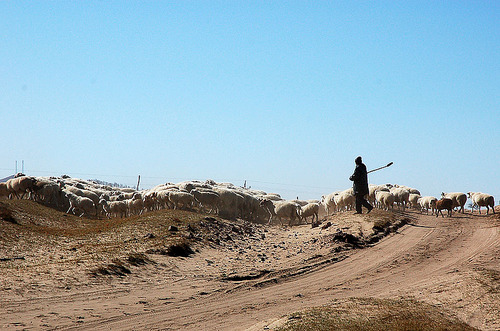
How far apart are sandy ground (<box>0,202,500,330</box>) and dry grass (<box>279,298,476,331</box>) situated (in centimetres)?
54

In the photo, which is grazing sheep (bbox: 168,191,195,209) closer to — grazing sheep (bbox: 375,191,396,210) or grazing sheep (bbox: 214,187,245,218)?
grazing sheep (bbox: 214,187,245,218)

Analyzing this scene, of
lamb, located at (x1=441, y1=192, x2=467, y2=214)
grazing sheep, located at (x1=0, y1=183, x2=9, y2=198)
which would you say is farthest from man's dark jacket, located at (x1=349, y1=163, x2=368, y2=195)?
grazing sheep, located at (x1=0, y1=183, x2=9, y2=198)

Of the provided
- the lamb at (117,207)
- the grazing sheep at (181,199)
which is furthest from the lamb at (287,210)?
the lamb at (117,207)

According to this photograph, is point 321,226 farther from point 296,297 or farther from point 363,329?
point 363,329

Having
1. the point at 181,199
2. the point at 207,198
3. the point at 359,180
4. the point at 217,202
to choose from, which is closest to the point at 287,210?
the point at 217,202

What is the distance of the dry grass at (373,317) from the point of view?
1061cm

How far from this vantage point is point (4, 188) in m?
37.5

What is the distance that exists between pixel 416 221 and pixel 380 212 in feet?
6.05

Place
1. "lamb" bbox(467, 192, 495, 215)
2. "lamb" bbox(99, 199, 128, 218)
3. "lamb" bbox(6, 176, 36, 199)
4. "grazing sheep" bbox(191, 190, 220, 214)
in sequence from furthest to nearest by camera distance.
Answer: "lamb" bbox(6, 176, 36, 199) → "lamb" bbox(99, 199, 128, 218) → "grazing sheep" bbox(191, 190, 220, 214) → "lamb" bbox(467, 192, 495, 215)

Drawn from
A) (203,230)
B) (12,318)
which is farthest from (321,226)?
(12,318)

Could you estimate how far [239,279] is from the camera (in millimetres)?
15258

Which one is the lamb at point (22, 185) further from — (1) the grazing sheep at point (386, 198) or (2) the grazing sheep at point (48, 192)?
(1) the grazing sheep at point (386, 198)

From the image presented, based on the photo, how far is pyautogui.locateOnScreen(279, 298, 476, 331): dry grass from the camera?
10609 millimetres

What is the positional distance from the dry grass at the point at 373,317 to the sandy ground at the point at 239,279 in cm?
54
